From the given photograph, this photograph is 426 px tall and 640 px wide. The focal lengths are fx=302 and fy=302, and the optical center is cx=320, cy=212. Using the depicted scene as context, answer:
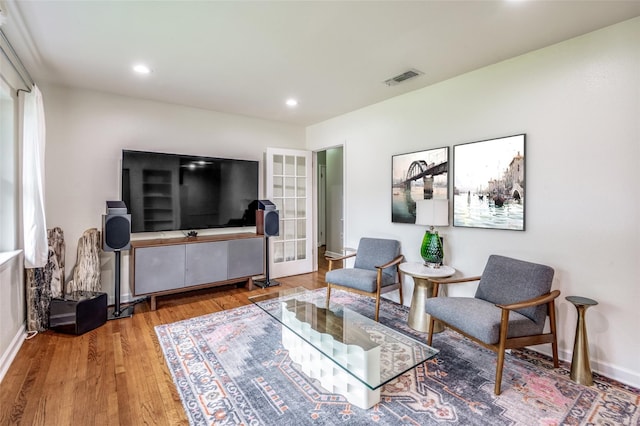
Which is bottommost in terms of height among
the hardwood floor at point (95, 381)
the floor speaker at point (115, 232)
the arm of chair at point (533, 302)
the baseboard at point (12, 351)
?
the hardwood floor at point (95, 381)

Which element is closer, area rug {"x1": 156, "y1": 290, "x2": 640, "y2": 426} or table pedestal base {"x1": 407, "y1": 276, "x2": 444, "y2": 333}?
area rug {"x1": 156, "y1": 290, "x2": 640, "y2": 426}

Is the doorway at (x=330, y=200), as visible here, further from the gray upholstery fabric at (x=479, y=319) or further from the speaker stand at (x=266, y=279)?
the gray upholstery fabric at (x=479, y=319)

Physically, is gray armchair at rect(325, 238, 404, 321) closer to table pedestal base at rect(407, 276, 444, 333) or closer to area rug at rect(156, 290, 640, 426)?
table pedestal base at rect(407, 276, 444, 333)

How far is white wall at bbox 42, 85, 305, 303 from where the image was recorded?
10.8ft

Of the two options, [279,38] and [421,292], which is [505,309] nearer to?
[421,292]

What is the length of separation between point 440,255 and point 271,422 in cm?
212

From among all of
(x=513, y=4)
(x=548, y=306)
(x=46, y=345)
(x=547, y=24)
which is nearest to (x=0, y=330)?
(x=46, y=345)

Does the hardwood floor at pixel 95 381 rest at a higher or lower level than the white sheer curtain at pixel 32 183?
lower

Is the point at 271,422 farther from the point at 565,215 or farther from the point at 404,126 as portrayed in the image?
the point at 404,126

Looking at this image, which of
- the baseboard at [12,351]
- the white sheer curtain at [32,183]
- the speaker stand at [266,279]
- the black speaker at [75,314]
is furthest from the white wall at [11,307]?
the speaker stand at [266,279]

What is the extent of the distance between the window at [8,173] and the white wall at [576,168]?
409 cm

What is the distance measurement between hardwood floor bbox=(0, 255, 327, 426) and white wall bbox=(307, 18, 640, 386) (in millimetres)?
2752

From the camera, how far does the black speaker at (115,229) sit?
3.06 m

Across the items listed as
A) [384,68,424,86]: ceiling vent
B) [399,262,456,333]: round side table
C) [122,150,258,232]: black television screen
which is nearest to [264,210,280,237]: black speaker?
[122,150,258,232]: black television screen
